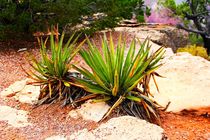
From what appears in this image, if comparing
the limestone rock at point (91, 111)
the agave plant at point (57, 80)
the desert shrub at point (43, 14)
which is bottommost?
the limestone rock at point (91, 111)

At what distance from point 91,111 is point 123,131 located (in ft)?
2.43

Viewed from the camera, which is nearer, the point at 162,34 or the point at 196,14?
the point at 162,34

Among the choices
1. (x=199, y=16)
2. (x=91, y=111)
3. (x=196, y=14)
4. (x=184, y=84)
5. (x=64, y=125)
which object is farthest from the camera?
(x=199, y=16)

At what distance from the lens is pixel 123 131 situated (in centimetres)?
436

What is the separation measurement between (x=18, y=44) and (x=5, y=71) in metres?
1.71

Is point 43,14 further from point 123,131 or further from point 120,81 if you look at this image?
point 123,131

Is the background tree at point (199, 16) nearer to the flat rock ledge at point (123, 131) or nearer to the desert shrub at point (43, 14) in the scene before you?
the desert shrub at point (43, 14)

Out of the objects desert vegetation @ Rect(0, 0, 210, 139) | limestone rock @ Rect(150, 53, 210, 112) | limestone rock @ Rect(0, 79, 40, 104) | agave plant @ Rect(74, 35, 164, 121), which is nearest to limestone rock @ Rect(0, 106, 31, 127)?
desert vegetation @ Rect(0, 0, 210, 139)

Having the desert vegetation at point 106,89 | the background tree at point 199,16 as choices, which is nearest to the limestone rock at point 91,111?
the desert vegetation at point 106,89

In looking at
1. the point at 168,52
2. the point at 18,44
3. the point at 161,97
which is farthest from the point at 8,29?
the point at 161,97

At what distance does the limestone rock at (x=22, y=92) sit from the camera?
18.5ft

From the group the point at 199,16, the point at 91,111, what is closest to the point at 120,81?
the point at 91,111

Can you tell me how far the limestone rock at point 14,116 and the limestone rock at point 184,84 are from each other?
1706mm

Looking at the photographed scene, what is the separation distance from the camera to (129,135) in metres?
4.29
